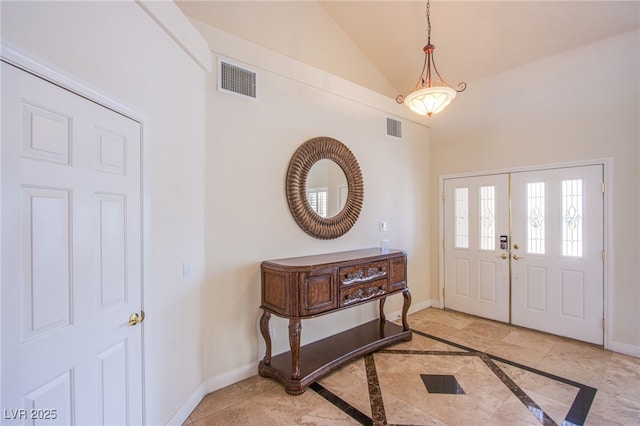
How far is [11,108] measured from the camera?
3.54ft

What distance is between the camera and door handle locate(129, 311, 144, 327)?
66.2 inches

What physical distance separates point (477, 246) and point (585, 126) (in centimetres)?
196

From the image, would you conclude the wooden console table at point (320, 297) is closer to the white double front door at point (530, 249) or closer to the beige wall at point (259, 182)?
the beige wall at point (259, 182)

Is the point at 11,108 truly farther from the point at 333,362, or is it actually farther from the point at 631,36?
the point at 631,36

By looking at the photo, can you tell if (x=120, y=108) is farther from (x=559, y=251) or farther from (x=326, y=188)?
(x=559, y=251)

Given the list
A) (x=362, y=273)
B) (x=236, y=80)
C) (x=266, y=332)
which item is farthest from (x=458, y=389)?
(x=236, y=80)

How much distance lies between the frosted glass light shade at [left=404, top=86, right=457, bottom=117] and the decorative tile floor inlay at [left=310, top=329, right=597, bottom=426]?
2.57 metres

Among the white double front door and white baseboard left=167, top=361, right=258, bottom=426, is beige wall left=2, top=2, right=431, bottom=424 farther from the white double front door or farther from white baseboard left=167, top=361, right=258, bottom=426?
the white double front door

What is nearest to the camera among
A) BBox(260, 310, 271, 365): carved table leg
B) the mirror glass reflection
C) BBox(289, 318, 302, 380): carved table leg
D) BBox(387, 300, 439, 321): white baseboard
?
BBox(289, 318, 302, 380): carved table leg

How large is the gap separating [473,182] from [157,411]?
456cm

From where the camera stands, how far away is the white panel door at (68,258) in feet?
3.60

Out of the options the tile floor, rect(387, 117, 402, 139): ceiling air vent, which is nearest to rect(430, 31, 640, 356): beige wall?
the tile floor

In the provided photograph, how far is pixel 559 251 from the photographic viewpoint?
3652mm

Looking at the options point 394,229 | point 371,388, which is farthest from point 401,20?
point 371,388
